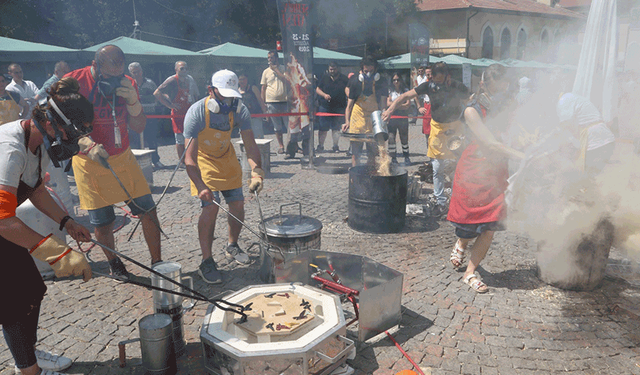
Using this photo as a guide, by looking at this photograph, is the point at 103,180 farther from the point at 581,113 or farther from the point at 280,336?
the point at 581,113

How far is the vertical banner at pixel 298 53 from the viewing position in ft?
28.7

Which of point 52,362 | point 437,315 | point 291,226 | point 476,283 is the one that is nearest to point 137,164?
point 291,226

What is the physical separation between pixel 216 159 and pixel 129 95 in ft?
3.13

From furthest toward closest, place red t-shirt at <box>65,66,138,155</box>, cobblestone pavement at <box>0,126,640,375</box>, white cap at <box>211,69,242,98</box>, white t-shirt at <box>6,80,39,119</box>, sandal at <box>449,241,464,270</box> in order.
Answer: white t-shirt at <box>6,80,39,119</box>
sandal at <box>449,241,464,270</box>
white cap at <box>211,69,242,98</box>
red t-shirt at <box>65,66,138,155</box>
cobblestone pavement at <box>0,126,640,375</box>

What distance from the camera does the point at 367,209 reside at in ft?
18.3

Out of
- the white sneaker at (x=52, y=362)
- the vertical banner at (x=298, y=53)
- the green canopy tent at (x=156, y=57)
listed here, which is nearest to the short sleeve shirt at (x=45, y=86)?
the green canopy tent at (x=156, y=57)

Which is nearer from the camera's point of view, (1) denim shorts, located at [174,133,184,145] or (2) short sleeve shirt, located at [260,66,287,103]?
(1) denim shorts, located at [174,133,184,145]

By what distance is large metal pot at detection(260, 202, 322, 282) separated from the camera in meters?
3.97

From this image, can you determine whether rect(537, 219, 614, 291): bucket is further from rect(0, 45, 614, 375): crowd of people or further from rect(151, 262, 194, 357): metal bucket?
rect(151, 262, 194, 357): metal bucket

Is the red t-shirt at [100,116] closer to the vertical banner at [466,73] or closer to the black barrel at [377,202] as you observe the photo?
the black barrel at [377,202]

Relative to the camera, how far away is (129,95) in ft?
13.2

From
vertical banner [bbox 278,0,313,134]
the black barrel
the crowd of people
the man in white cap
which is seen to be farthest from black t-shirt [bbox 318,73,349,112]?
the man in white cap

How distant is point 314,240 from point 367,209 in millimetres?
1629

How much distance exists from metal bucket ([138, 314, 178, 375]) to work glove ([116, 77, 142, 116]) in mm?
2083
